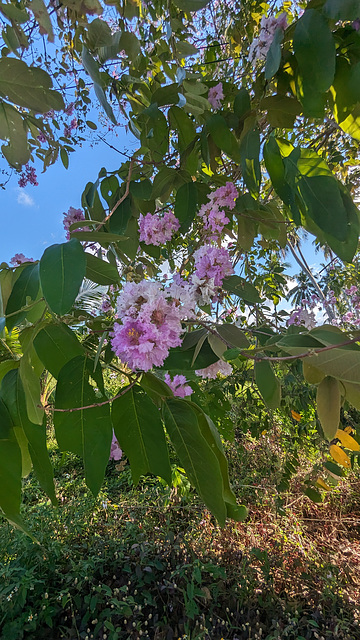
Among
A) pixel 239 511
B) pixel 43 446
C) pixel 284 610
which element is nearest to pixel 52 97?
pixel 43 446

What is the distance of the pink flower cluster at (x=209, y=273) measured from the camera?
2.49 ft

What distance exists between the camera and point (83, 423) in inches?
16.7

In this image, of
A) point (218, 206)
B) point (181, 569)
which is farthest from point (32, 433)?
point (181, 569)

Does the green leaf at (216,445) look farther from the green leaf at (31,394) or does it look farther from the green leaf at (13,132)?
the green leaf at (13,132)

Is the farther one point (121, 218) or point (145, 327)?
point (121, 218)

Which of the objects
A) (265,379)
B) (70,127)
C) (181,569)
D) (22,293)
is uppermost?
(70,127)

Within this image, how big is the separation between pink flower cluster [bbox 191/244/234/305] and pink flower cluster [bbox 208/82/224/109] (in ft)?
1.25

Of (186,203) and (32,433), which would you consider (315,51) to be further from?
(32,433)

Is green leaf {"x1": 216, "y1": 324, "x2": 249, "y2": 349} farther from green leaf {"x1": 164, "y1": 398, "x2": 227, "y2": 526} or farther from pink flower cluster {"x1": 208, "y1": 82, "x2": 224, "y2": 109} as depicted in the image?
pink flower cluster {"x1": 208, "y1": 82, "x2": 224, "y2": 109}

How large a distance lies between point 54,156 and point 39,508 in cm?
219

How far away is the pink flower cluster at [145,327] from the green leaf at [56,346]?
0.06 metres

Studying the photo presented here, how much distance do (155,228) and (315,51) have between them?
58 centimetres

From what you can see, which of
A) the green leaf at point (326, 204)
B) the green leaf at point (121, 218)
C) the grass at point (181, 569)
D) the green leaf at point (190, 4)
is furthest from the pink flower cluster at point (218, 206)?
the grass at point (181, 569)

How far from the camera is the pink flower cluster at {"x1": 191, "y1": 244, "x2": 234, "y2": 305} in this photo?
0.76m
